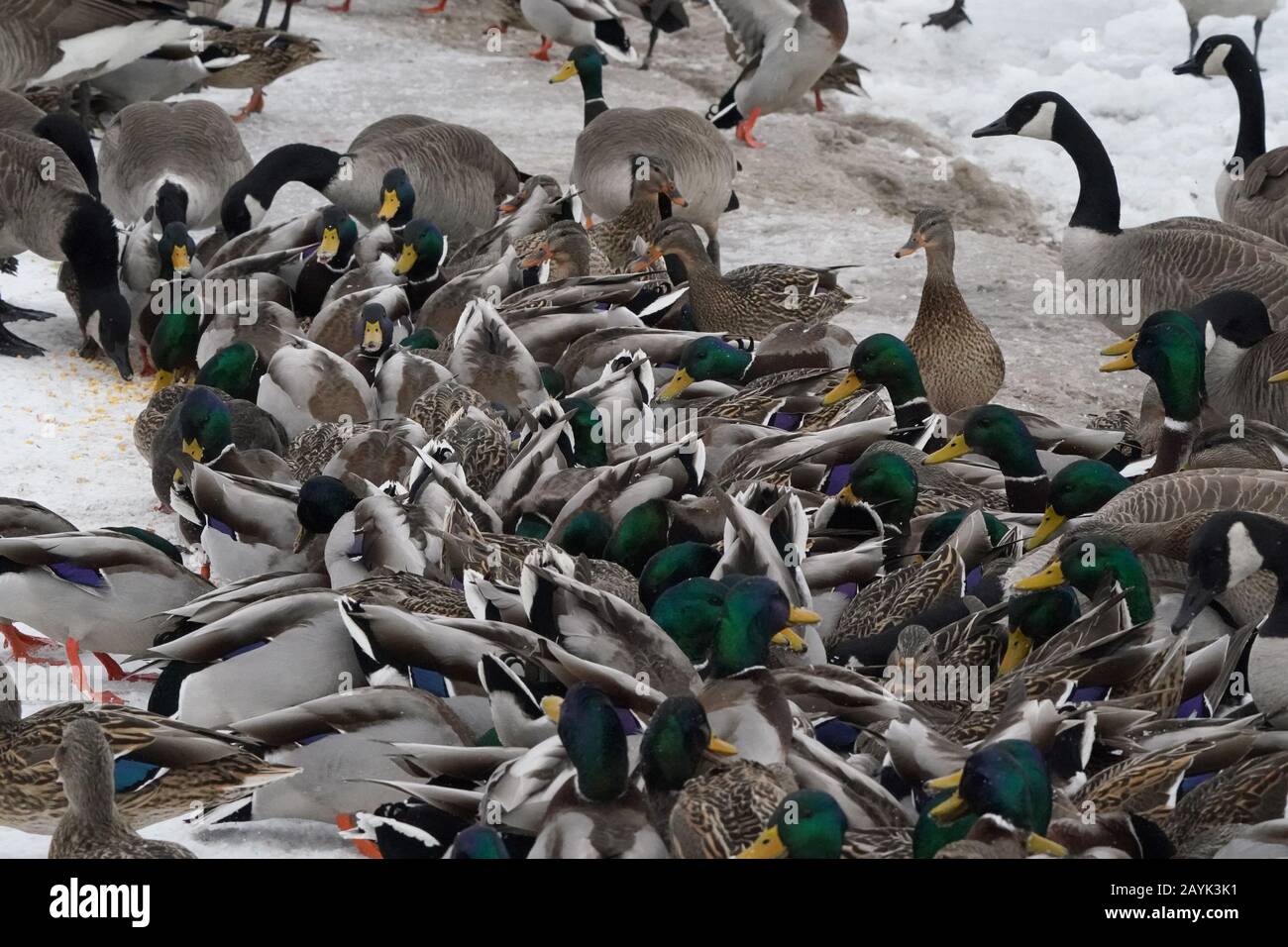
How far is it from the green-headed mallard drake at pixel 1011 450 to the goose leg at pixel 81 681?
2.77 metres

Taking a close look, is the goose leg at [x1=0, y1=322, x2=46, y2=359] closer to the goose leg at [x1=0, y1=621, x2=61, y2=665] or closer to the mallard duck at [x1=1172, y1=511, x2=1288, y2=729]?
the goose leg at [x1=0, y1=621, x2=61, y2=665]

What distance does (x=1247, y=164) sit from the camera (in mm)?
9180

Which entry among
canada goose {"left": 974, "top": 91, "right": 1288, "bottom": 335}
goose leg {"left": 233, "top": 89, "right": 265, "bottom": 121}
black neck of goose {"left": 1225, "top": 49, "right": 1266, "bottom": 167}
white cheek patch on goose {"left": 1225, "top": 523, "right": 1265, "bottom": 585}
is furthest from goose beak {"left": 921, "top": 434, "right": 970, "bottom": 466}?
goose leg {"left": 233, "top": 89, "right": 265, "bottom": 121}

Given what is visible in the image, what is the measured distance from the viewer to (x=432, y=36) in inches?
473

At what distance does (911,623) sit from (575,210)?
387 cm

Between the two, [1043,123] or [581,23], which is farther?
[581,23]

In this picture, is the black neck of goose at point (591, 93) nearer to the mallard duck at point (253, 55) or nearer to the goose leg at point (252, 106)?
the mallard duck at point (253, 55)

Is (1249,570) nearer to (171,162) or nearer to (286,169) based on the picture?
(286,169)

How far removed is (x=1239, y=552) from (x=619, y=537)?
172 centimetres

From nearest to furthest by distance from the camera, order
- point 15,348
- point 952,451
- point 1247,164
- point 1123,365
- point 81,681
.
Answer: point 81,681 < point 952,451 < point 1123,365 < point 15,348 < point 1247,164

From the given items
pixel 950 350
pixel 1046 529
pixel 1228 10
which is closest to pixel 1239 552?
pixel 1046 529

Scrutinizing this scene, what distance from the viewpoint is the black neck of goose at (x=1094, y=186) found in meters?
7.88

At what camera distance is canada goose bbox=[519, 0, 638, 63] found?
1113 centimetres

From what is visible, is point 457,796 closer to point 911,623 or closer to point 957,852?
point 957,852
